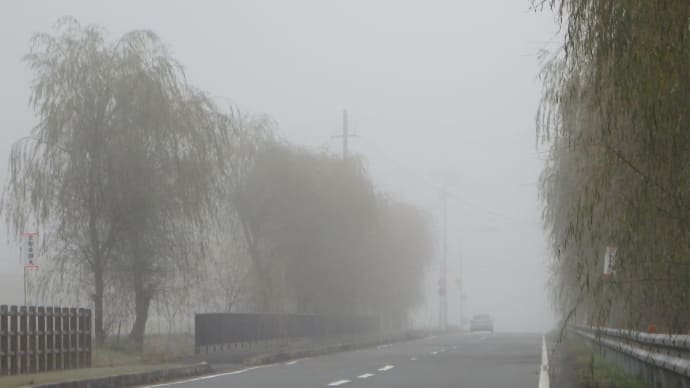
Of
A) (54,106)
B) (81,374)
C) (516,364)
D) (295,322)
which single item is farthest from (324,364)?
(295,322)

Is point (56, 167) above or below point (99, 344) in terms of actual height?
above

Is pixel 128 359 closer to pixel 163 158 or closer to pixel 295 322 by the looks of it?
pixel 163 158

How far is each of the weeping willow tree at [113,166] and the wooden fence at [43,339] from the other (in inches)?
323

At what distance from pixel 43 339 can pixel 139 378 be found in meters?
2.80

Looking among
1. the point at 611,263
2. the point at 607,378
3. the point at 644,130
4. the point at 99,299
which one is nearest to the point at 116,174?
the point at 99,299

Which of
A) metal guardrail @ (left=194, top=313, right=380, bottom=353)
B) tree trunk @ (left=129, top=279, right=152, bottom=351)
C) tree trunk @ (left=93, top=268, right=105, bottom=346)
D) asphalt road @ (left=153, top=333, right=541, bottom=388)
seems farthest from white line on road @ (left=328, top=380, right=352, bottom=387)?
tree trunk @ (left=129, top=279, right=152, bottom=351)

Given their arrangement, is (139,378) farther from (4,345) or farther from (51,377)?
(4,345)

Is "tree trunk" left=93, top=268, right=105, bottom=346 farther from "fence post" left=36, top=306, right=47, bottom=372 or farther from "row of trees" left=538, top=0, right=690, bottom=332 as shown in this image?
"row of trees" left=538, top=0, right=690, bottom=332

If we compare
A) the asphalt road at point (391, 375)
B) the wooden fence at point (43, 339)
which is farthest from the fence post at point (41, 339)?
the asphalt road at point (391, 375)

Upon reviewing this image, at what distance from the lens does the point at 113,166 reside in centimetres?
3228

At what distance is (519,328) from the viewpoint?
180750 millimetres

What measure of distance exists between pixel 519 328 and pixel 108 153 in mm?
153513

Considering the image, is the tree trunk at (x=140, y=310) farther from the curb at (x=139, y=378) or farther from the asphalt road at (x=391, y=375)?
the curb at (x=139, y=378)

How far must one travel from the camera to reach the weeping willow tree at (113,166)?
3247 centimetres
